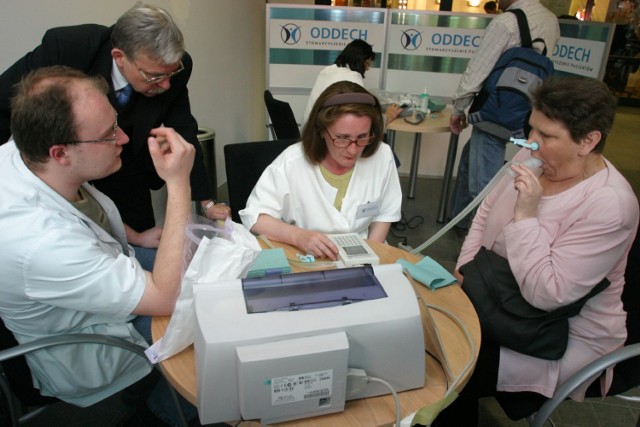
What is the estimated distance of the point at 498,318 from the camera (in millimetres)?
1271

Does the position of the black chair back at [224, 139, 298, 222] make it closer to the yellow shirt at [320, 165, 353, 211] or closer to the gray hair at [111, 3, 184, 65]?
the yellow shirt at [320, 165, 353, 211]

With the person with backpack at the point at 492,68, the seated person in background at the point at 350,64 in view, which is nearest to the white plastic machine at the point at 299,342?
the person with backpack at the point at 492,68

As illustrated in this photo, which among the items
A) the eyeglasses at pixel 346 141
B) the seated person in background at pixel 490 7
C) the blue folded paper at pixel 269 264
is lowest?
the blue folded paper at pixel 269 264

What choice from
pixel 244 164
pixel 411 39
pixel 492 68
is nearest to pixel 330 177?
pixel 244 164

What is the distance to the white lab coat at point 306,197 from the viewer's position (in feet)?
5.46

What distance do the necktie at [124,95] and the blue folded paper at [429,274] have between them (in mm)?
1156

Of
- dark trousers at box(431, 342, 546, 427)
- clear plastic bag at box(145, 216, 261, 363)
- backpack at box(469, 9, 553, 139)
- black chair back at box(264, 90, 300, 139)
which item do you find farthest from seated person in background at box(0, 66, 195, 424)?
backpack at box(469, 9, 553, 139)

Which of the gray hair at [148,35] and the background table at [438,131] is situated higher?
the gray hair at [148,35]

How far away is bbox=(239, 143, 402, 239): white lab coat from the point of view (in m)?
1.67

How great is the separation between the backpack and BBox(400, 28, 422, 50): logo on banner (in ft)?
4.22

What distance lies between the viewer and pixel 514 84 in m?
2.64

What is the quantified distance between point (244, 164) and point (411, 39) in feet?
8.69

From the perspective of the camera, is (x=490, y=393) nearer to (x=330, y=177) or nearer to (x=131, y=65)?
(x=330, y=177)

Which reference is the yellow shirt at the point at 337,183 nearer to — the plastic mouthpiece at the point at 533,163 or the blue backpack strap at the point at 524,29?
the plastic mouthpiece at the point at 533,163
